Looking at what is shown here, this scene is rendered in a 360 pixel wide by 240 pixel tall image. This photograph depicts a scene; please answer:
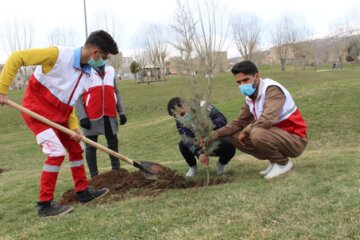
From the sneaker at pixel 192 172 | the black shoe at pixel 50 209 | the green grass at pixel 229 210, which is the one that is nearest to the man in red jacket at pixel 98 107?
the green grass at pixel 229 210

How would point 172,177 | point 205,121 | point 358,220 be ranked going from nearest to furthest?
point 358,220 < point 205,121 < point 172,177

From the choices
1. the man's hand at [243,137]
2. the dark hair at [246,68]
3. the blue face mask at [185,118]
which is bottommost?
the man's hand at [243,137]

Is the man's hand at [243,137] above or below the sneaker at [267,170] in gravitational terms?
above

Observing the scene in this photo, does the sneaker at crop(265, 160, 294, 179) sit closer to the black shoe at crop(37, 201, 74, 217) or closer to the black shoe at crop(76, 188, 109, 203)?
the black shoe at crop(76, 188, 109, 203)

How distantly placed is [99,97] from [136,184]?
4.47ft

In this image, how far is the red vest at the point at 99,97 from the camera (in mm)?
5527

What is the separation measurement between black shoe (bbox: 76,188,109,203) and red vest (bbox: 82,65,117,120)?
1.22m

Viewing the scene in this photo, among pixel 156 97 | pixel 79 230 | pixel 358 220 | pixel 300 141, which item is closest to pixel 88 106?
pixel 79 230

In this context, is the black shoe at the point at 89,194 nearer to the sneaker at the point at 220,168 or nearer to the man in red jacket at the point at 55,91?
the man in red jacket at the point at 55,91

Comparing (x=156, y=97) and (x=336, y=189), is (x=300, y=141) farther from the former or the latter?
(x=156, y=97)

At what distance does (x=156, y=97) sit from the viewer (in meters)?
30.1

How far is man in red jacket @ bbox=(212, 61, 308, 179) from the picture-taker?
A: 4.49 meters

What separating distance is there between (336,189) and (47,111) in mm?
2864

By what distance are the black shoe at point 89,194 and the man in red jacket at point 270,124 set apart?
143cm
